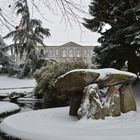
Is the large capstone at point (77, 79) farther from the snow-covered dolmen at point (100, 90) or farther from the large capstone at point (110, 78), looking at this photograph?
the large capstone at point (110, 78)

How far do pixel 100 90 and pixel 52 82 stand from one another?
23.5 feet

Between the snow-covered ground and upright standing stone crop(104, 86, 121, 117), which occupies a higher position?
upright standing stone crop(104, 86, 121, 117)

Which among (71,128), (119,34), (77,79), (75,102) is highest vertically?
(119,34)

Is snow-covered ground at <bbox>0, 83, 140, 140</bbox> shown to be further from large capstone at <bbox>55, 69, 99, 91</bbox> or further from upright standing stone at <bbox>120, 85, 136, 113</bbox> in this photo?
large capstone at <bbox>55, 69, 99, 91</bbox>

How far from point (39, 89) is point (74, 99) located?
26.0ft

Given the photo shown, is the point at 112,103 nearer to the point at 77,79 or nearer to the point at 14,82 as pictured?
the point at 77,79

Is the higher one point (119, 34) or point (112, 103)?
point (119, 34)

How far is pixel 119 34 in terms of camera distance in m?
13.0

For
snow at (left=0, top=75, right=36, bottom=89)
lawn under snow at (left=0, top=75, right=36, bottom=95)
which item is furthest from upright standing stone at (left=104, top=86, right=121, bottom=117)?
snow at (left=0, top=75, right=36, bottom=89)

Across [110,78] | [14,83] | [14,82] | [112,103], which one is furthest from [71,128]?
[14,82]

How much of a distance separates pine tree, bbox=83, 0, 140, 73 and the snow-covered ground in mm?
4758

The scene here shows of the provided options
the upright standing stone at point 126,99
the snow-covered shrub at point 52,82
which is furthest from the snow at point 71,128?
the snow-covered shrub at point 52,82

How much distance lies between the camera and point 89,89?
7.73 m

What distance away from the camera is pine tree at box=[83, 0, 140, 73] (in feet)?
40.5
